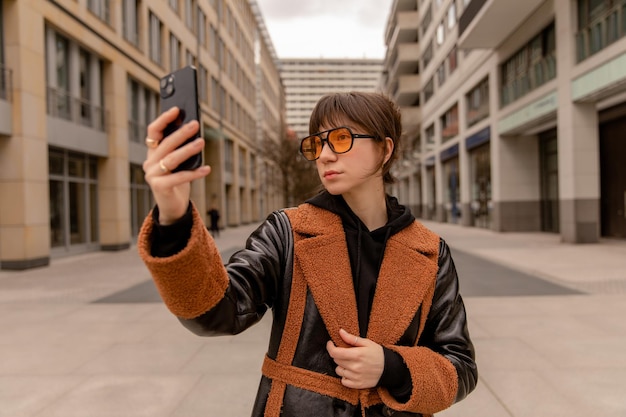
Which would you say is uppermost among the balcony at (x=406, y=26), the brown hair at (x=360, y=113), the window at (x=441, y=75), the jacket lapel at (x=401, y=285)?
the balcony at (x=406, y=26)

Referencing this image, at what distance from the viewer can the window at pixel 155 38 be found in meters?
21.0

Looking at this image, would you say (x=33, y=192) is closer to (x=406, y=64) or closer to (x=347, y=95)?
(x=347, y=95)

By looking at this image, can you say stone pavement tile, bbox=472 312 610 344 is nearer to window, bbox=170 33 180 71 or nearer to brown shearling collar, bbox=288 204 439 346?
brown shearling collar, bbox=288 204 439 346

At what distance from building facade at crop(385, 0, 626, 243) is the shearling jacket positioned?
13845 mm

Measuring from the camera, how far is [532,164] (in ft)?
71.3

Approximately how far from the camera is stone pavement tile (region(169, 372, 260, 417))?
3.46m

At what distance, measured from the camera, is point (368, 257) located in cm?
146

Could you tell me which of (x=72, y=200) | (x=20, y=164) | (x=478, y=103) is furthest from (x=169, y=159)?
(x=478, y=103)

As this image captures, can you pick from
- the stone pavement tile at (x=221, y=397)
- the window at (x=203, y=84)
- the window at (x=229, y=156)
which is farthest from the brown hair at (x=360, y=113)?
the window at (x=229, y=156)

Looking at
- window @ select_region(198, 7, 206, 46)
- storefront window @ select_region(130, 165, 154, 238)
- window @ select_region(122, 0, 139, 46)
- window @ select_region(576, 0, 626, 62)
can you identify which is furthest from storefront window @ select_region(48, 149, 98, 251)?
window @ select_region(576, 0, 626, 62)

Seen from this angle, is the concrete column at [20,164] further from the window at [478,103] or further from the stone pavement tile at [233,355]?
the window at [478,103]

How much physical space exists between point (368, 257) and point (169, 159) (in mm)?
742

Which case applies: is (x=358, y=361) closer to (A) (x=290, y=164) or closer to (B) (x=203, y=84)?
(A) (x=290, y=164)

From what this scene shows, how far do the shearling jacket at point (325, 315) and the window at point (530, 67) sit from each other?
17741mm
